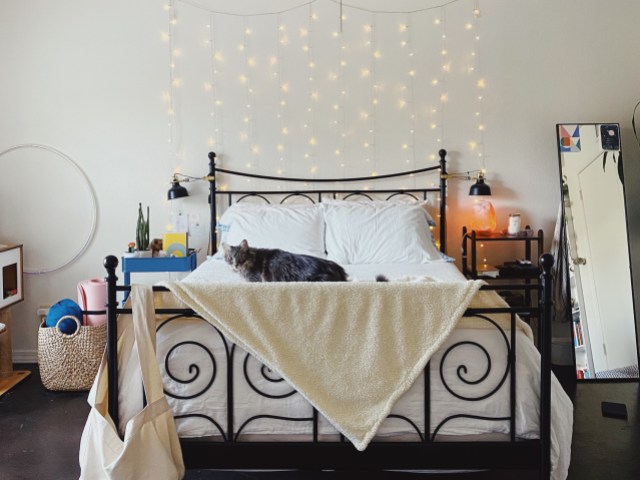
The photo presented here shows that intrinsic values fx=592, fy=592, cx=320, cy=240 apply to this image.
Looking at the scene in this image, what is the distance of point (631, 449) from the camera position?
261cm

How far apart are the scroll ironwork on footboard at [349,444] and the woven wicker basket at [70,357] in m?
1.44

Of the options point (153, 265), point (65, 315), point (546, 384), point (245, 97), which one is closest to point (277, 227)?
point (153, 265)

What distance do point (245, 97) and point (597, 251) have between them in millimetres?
2453

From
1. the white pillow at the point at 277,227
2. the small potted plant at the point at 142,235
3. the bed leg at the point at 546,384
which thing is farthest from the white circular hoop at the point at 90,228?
the bed leg at the point at 546,384

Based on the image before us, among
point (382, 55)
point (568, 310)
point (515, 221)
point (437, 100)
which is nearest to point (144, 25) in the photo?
point (382, 55)

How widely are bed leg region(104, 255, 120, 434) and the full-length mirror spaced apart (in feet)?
8.86

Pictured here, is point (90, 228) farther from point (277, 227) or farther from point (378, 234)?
point (378, 234)

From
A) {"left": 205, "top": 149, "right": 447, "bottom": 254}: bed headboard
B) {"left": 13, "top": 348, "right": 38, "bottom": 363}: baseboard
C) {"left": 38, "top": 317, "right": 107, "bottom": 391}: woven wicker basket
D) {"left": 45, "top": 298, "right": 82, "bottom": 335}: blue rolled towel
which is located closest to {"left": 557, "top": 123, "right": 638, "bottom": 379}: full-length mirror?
{"left": 205, "top": 149, "right": 447, "bottom": 254}: bed headboard

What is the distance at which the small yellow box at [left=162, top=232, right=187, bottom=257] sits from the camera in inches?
145

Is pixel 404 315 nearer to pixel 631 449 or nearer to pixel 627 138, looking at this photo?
pixel 631 449

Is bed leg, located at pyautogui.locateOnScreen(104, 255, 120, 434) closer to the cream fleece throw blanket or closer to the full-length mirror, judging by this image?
A: the cream fleece throw blanket

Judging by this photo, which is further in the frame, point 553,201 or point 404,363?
point 553,201

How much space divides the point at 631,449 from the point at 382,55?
106 inches

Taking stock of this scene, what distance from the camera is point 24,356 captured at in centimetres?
395
